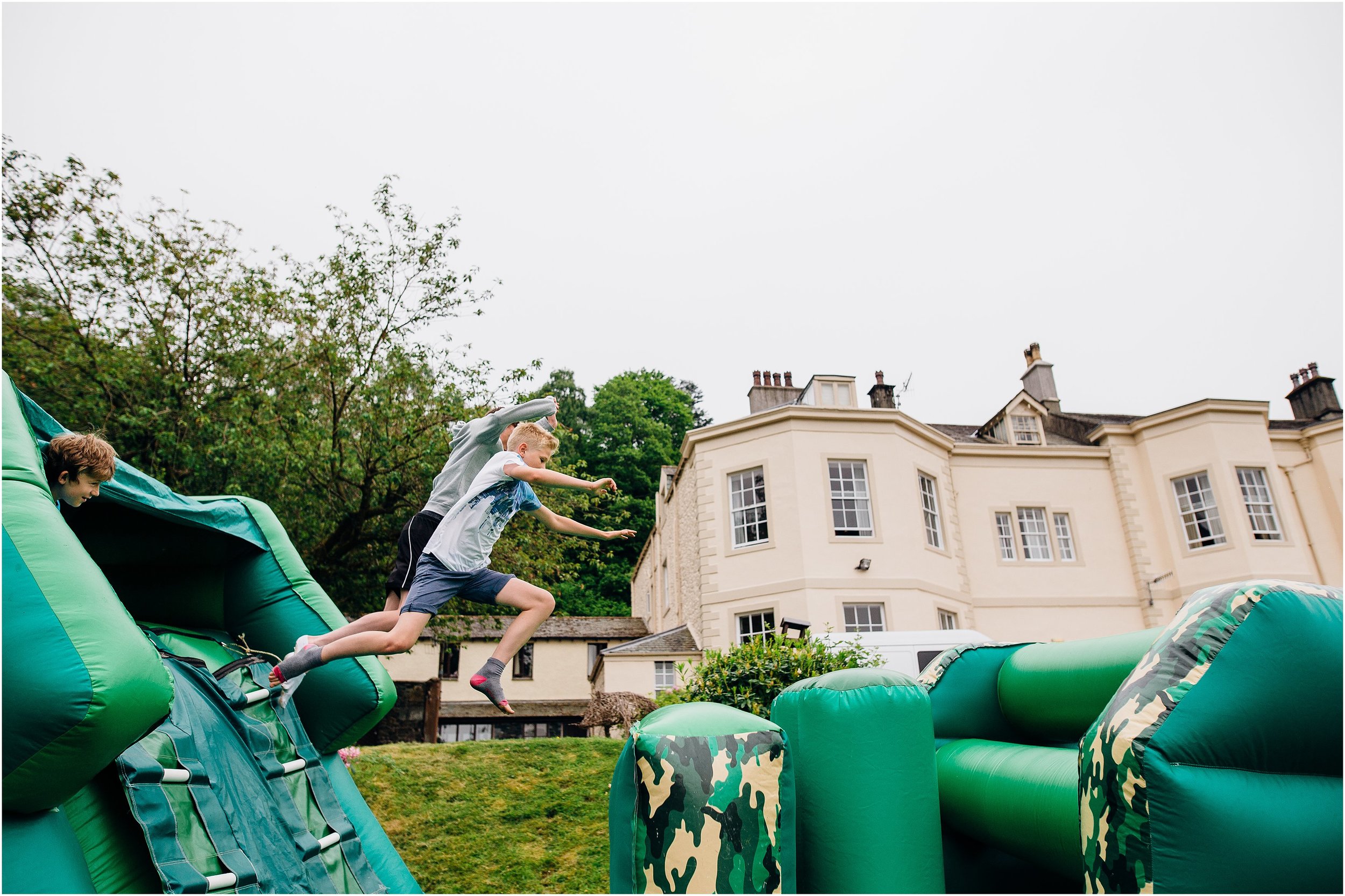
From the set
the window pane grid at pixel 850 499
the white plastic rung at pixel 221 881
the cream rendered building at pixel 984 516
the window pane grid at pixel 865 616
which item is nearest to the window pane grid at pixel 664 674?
the cream rendered building at pixel 984 516

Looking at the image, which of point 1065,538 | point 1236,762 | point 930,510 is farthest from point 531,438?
point 1065,538

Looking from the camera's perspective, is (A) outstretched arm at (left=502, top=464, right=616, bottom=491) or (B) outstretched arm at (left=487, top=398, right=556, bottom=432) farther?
(B) outstretched arm at (left=487, top=398, right=556, bottom=432)

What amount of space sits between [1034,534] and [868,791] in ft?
61.0

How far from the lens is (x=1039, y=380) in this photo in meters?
24.4

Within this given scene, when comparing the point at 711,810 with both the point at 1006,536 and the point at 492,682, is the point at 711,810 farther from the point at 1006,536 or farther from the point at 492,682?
the point at 1006,536

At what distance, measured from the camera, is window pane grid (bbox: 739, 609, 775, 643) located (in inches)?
675

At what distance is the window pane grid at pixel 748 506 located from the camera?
18.1m

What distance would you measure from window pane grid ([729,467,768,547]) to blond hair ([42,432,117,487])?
15.1 metres

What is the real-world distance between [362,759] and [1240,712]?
27.7 feet

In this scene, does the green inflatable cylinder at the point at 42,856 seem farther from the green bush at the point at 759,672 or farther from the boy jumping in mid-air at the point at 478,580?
the green bush at the point at 759,672

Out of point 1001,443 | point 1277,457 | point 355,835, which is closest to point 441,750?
point 355,835

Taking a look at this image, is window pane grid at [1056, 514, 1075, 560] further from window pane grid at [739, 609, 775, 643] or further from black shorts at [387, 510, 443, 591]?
black shorts at [387, 510, 443, 591]

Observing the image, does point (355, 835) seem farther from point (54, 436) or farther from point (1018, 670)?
point (1018, 670)

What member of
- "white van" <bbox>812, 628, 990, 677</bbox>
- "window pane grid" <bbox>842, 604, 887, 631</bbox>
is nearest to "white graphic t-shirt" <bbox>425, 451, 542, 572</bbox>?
"white van" <bbox>812, 628, 990, 677</bbox>
